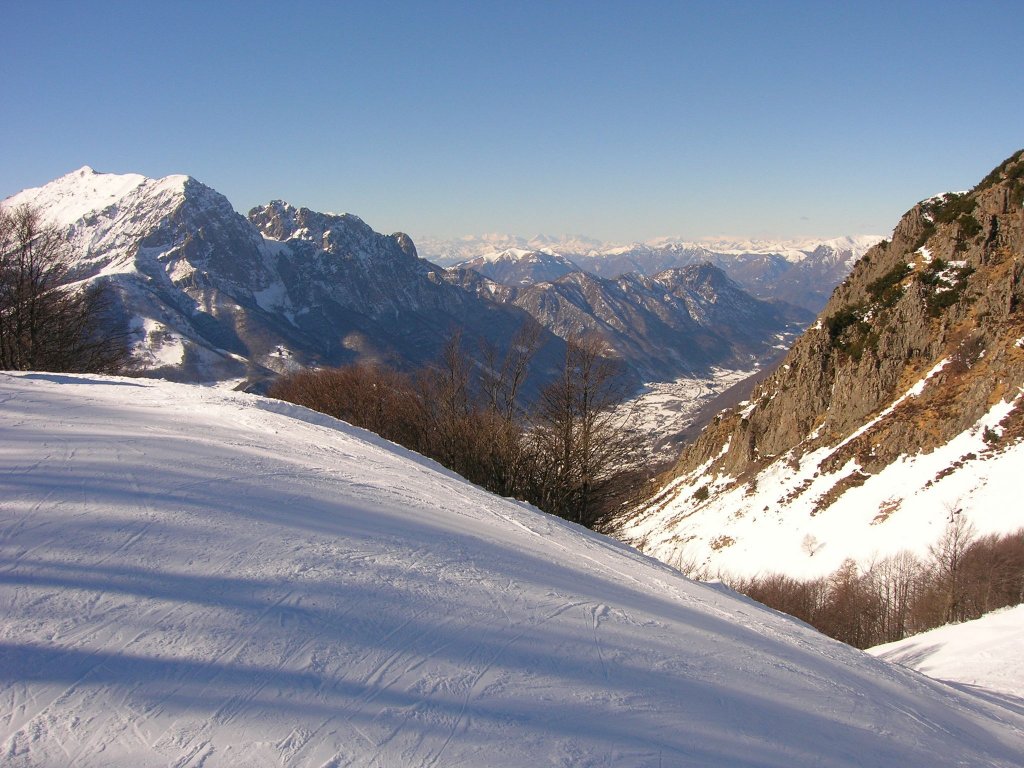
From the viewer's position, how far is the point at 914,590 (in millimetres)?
27516

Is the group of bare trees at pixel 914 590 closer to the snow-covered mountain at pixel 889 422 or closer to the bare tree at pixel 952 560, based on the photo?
the bare tree at pixel 952 560

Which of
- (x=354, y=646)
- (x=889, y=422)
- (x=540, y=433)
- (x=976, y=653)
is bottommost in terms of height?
(x=976, y=653)

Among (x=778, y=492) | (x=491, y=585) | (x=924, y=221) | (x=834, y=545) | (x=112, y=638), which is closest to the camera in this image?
(x=112, y=638)

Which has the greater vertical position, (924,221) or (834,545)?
(924,221)

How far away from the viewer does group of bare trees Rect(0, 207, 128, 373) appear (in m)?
19.8

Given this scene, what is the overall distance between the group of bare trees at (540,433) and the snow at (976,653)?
8767 mm

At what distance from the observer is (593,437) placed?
60.4 feet

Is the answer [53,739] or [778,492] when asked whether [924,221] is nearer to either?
[778,492]

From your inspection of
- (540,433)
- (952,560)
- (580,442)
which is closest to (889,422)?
(952,560)

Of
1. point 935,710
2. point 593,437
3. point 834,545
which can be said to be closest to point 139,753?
point 935,710

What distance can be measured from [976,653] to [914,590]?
537 inches

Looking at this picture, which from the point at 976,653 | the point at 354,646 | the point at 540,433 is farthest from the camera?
the point at 540,433

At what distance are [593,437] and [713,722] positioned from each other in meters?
14.0

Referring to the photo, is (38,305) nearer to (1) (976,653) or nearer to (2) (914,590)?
(1) (976,653)
